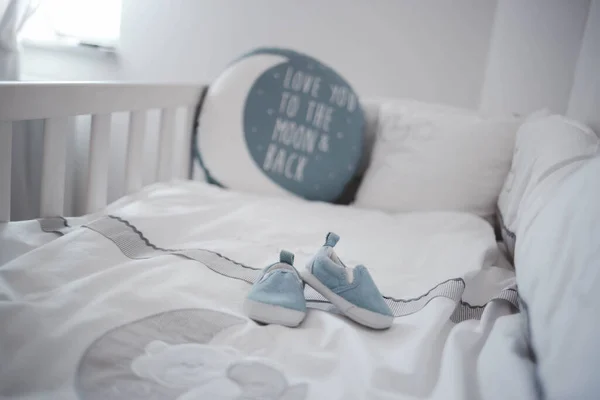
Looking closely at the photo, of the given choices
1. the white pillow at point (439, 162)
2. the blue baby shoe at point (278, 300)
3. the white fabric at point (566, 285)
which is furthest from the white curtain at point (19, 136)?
the white fabric at point (566, 285)

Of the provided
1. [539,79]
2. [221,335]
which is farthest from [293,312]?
[539,79]

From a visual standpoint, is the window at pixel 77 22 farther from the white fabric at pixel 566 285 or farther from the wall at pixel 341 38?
the white fabric at pixel 566 285

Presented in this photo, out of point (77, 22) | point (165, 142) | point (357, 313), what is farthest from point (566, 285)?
point (77, 22)

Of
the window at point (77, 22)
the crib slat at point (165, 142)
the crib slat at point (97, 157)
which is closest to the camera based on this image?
the crib slat at point (97, 157)

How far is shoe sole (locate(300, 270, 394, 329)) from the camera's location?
56cm

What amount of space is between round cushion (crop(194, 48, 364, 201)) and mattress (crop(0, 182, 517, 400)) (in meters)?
0.28

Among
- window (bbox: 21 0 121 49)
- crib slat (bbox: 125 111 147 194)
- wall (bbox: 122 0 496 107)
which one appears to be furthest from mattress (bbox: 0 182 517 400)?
window (bbox: 21 0 121 49)

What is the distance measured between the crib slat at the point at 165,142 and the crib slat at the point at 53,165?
13.1 inches

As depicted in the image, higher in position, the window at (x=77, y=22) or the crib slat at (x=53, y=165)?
the window at (x=77, y=22)

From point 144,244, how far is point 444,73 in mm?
1036

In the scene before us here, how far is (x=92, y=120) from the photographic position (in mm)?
864

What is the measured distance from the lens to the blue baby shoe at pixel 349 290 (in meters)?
0.56

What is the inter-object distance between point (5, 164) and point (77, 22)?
4.29 feet

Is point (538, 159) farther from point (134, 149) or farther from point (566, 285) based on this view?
point (134, 149)
